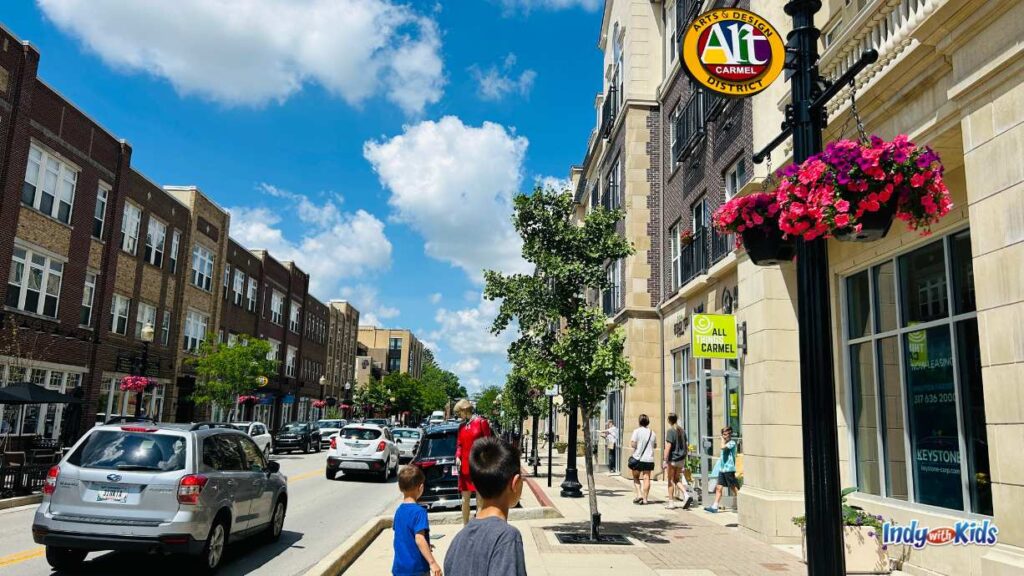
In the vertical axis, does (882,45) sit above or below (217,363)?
above

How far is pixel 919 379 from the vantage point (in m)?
8.52

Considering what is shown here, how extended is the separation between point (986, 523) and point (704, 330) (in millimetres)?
7186

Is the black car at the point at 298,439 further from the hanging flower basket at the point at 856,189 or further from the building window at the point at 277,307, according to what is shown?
the hanging flower basket at the point at 856,189

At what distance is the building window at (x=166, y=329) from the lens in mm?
Answer: 33156

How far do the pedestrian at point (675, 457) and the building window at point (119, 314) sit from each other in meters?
23.9

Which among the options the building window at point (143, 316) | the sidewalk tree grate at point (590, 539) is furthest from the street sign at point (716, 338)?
the building window at point (143, 316)

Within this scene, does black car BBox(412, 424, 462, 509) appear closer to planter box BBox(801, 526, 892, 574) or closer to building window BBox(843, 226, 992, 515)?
building window BBox(843, 226, 992, 515)

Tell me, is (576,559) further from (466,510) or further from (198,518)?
(198,518)

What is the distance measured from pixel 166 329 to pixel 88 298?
672 cm

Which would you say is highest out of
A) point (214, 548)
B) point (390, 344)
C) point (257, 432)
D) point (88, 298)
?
point (390, 344)

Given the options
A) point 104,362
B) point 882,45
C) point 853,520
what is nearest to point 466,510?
point 853,520

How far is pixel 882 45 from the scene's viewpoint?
26.3ft

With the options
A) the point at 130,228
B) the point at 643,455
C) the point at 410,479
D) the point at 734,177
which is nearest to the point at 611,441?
the point at 643,455

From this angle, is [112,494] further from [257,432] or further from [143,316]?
[143,316]
